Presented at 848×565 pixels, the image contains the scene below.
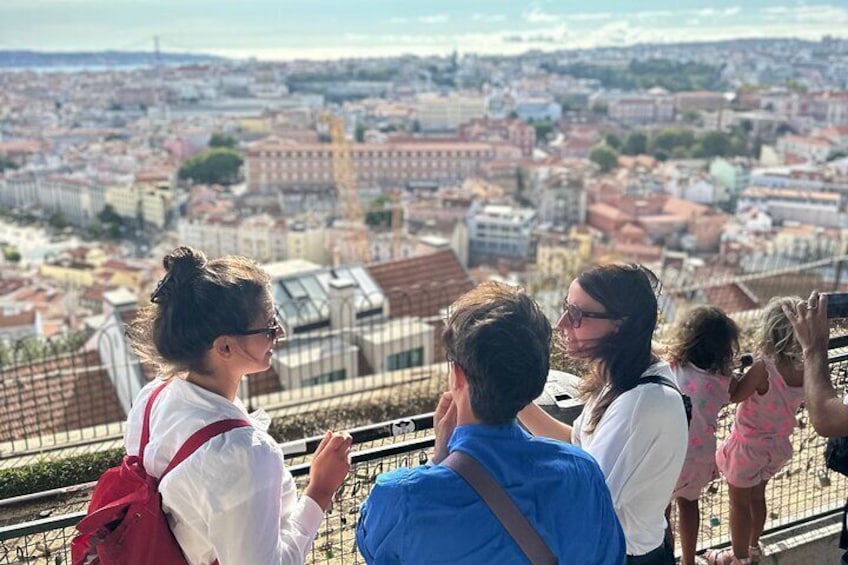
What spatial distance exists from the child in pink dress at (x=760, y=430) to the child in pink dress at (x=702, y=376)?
114 mm

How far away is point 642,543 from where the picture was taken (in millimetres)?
1694

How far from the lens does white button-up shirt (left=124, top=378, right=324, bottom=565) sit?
132cm

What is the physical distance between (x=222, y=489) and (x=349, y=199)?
61.2 meters

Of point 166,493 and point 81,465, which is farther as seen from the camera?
point 81,465

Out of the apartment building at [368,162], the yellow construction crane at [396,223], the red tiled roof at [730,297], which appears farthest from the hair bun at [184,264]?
the apartment building at [368,162]

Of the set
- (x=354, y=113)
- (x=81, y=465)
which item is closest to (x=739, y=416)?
(x=81, y=465)

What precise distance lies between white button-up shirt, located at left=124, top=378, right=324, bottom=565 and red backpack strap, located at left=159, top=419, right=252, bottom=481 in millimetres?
11

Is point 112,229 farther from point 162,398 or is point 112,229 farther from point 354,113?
point 162,398

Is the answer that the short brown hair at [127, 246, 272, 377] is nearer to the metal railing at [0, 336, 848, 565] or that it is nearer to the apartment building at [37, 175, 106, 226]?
the metal railing at [0, 336, 848, 565]

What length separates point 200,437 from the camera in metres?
1.36

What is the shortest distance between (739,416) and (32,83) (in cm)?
15362

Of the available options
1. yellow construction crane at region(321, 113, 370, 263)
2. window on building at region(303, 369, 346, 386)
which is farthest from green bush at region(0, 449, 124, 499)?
yellow construction crane at region(321, 113, 370, 263)

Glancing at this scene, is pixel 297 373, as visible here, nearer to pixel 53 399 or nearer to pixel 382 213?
pixel 53 399

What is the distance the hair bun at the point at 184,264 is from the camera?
4.76ft
